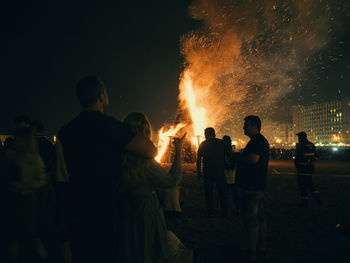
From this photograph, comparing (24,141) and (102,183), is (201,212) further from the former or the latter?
(102,183)

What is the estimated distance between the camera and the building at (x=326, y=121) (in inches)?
4998

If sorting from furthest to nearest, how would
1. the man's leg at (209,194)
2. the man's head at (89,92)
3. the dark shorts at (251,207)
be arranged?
the man's leg at (209,194), the dark shorts at (251,207), the man's head at (89,92)

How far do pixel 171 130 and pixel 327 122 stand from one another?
139 meters

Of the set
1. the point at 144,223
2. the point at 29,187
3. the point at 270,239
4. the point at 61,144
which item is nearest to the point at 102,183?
the point at 61,144

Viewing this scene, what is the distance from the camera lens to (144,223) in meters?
2.53

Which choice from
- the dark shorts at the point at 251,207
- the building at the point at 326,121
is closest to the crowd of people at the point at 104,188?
the dark shorts at the point at 251,207

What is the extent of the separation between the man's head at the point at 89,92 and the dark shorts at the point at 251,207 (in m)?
2.79

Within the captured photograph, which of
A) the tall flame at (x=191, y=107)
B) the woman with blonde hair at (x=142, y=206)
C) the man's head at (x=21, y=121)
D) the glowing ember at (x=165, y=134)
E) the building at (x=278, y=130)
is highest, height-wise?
the building at (x=278, y=130)

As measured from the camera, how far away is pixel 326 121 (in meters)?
138

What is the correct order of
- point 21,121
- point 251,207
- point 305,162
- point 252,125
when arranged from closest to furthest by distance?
point 251,207 < point 252,125 < point 21,121 < point 305,162

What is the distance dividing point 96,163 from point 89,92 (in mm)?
585

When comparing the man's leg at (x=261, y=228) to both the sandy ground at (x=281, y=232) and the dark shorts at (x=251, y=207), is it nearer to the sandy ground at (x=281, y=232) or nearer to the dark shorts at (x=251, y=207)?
the dark shorts at (x=251, y=207)

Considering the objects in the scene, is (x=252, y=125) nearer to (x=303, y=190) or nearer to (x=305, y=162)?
(x=303, y=190)

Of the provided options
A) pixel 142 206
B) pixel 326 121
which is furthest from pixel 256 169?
pixel 326 121
